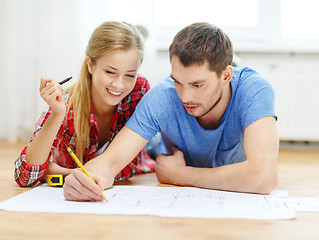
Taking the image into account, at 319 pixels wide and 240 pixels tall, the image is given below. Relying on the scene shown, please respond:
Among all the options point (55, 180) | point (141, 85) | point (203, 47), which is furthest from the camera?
point (141, 85)

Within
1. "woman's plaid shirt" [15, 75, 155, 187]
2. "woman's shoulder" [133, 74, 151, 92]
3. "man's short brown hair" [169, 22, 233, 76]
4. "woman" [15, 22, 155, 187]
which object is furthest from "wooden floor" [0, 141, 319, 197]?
"woman's shoulder" [133, 74, 151, 92]

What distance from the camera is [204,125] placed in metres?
1.46

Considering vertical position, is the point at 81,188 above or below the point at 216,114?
below

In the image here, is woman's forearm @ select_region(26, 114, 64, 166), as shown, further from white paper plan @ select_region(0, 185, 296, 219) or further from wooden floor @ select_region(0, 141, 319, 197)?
wooden floor @ select_region(0, 141, 319, 197)

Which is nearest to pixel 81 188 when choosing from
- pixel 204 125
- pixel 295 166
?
pixel 204 125

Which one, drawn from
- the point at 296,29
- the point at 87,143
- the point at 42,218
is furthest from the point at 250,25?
the point at 42,218

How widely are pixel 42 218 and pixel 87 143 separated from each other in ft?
1.85

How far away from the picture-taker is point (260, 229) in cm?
94

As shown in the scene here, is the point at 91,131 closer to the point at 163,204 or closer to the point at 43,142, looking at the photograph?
the point at 43,142

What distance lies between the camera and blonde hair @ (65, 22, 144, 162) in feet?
4.63

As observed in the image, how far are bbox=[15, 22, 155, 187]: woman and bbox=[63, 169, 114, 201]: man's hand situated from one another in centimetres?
22

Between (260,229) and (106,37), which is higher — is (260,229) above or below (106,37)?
below

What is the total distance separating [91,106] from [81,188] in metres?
0.48

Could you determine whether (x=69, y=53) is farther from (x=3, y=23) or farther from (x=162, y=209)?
(x=162, y=209)
